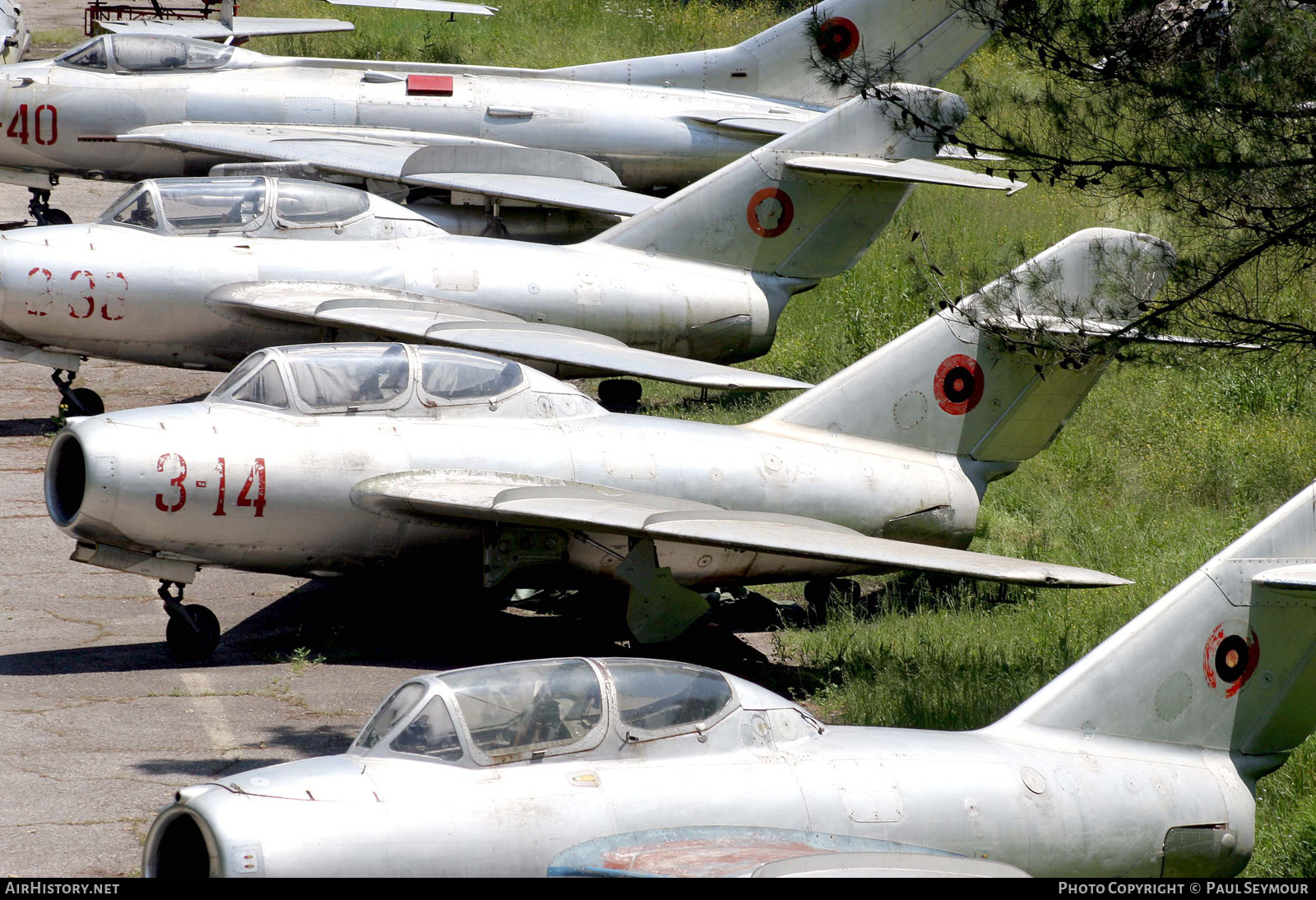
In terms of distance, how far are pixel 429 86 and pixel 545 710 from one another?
15137 millimetres

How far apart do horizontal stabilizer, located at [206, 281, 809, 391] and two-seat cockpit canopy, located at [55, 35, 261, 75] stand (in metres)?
7.18

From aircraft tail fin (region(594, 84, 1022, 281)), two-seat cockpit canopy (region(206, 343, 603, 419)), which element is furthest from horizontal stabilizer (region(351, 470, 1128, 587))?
aircraft tail fin (region(594, 84, 1022, 281))

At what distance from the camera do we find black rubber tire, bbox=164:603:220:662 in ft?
31.8

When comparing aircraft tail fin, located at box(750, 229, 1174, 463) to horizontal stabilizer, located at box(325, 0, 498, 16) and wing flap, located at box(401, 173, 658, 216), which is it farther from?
horizontal stabilizer, located at box(325, 0, 498, 16)

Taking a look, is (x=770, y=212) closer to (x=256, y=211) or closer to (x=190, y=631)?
(x=256, y=211)

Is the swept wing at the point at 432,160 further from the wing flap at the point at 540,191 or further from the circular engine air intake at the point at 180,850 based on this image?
the circular engine air intake at the point at 180,850

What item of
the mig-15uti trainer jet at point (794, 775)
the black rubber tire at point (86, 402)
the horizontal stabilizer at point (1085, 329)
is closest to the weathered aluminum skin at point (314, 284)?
the black rubber tire at point (86, 402)

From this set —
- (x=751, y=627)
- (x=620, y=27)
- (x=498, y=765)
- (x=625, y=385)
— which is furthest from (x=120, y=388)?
(x=620, y=27)

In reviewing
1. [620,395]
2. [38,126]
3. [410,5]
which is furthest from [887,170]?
[410,5]

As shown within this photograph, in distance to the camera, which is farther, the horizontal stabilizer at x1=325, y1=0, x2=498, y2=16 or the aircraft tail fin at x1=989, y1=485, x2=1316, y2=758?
the horizontal stabilizer at x1=325, y1=0, x2=498, y2=16

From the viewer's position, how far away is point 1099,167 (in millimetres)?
8203

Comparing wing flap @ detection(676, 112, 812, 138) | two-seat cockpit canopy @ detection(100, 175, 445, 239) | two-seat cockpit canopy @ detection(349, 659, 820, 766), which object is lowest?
two-seat cockpit canopy @ detection(349, 659, 820, 766)

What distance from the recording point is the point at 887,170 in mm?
15008

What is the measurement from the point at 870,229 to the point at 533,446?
22.4 feet
